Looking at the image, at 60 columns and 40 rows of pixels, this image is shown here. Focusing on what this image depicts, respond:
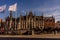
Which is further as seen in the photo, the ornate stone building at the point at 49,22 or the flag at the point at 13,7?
the flag at the point at 13,7

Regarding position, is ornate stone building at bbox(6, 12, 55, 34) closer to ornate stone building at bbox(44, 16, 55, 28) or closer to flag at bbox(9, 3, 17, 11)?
ornate stone building at bbox(44, 16, 55, 28)

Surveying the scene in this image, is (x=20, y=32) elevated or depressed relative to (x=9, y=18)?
depressed

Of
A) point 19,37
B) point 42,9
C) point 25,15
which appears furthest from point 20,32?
point 42,9

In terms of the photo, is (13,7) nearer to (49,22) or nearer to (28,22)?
(28,22)

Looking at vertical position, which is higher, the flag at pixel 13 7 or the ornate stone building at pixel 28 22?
the flag at pixel 13 7

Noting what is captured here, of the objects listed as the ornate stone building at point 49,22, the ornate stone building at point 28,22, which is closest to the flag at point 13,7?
the ornate stone building at point 28,22

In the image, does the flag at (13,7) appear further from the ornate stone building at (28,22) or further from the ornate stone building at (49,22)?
the ornate stone building at (49,22)

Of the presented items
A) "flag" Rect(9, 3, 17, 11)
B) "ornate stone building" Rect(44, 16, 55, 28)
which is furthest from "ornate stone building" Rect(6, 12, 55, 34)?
"flag" Rect(9, 3, 17, 11)

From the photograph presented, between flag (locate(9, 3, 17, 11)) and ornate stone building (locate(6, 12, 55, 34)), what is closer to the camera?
ornate stone building (locate(6, 12, 55, 34))

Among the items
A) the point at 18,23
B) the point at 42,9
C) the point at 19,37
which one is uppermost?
the point at 42,9

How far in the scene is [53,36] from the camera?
5.97 m

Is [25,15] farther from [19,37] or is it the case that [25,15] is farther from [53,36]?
[53,36]

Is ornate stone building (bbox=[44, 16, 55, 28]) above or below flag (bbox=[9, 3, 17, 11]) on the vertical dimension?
below

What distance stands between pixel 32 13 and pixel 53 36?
3.07 ft
